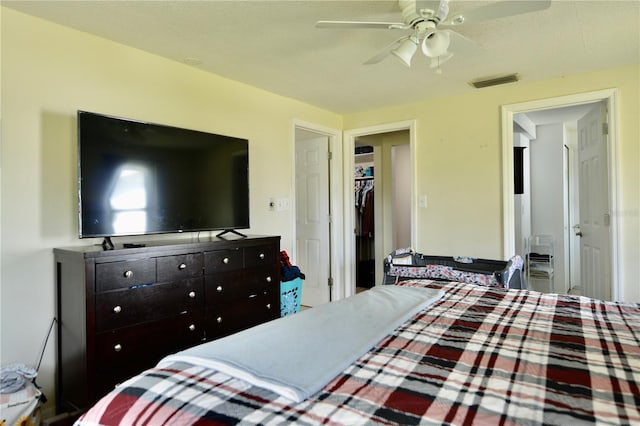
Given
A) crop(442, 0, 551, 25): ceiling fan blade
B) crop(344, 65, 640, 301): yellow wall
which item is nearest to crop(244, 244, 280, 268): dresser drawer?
crop(344, 65, 640, 301): yellow wall

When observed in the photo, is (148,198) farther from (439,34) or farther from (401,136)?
(401,136)

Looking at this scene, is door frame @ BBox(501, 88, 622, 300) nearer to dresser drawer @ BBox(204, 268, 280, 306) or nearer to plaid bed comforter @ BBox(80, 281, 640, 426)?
plaid bed comforter @ BBox(80, 281, 640, 426)

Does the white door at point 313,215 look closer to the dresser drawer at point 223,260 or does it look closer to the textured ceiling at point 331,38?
the textured ceiling at point 331,38

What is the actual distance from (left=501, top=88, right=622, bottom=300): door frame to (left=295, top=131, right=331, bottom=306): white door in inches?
74.8

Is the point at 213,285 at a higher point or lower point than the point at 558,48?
lower

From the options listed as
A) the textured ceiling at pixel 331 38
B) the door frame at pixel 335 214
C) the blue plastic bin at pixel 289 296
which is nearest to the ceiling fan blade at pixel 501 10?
the textured ceiling at pixel 331 38

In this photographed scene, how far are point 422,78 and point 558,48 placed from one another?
3.20ft

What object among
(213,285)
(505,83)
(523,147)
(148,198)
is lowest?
(213,285)

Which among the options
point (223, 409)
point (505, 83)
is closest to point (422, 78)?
point (505, 83)

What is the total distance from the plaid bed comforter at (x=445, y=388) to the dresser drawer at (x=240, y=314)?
1.47 metres

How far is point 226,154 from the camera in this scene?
2.82 meters

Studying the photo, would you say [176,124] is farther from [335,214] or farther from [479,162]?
[479,162]

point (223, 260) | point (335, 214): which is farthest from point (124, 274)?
point (335, 214)

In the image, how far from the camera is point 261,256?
2768 millimetres
